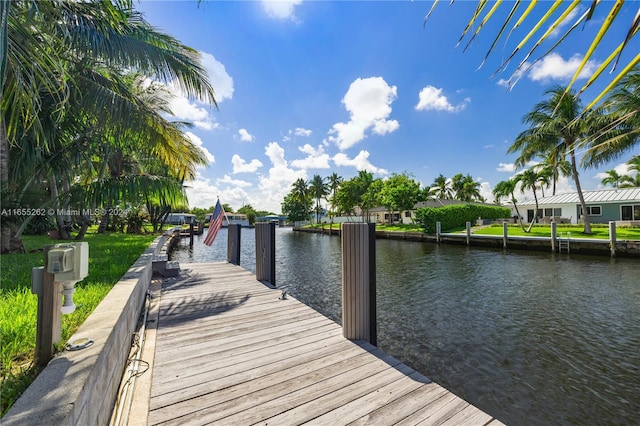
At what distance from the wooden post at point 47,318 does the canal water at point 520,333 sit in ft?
13.6

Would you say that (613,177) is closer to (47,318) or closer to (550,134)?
(550,134)

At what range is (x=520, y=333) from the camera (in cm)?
532

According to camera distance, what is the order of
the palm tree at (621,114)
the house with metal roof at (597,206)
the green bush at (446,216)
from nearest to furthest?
the palm tree at (621,114), the house with metal roof at (597,206), the green bush at (446,216)

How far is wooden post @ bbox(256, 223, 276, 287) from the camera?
18.8 ft

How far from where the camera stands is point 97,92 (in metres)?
6.10

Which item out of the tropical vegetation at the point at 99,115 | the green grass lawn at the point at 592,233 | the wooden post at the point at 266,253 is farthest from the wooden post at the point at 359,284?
the green grass lawn at the point at 592,233

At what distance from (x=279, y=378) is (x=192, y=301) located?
267 centimetres

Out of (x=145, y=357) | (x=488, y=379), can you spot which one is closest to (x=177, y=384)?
(x=145, y=357)

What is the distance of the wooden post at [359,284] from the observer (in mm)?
3131

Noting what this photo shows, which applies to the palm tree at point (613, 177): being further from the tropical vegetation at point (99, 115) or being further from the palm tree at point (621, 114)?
the tropical vegetation at point (99, 115)

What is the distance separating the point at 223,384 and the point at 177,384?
14.7 inches

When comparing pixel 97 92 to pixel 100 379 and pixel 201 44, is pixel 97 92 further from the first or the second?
pixel 100 379

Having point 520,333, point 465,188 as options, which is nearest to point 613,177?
point 465,188

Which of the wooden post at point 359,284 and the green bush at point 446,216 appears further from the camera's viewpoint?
the green bush at point 446,216
